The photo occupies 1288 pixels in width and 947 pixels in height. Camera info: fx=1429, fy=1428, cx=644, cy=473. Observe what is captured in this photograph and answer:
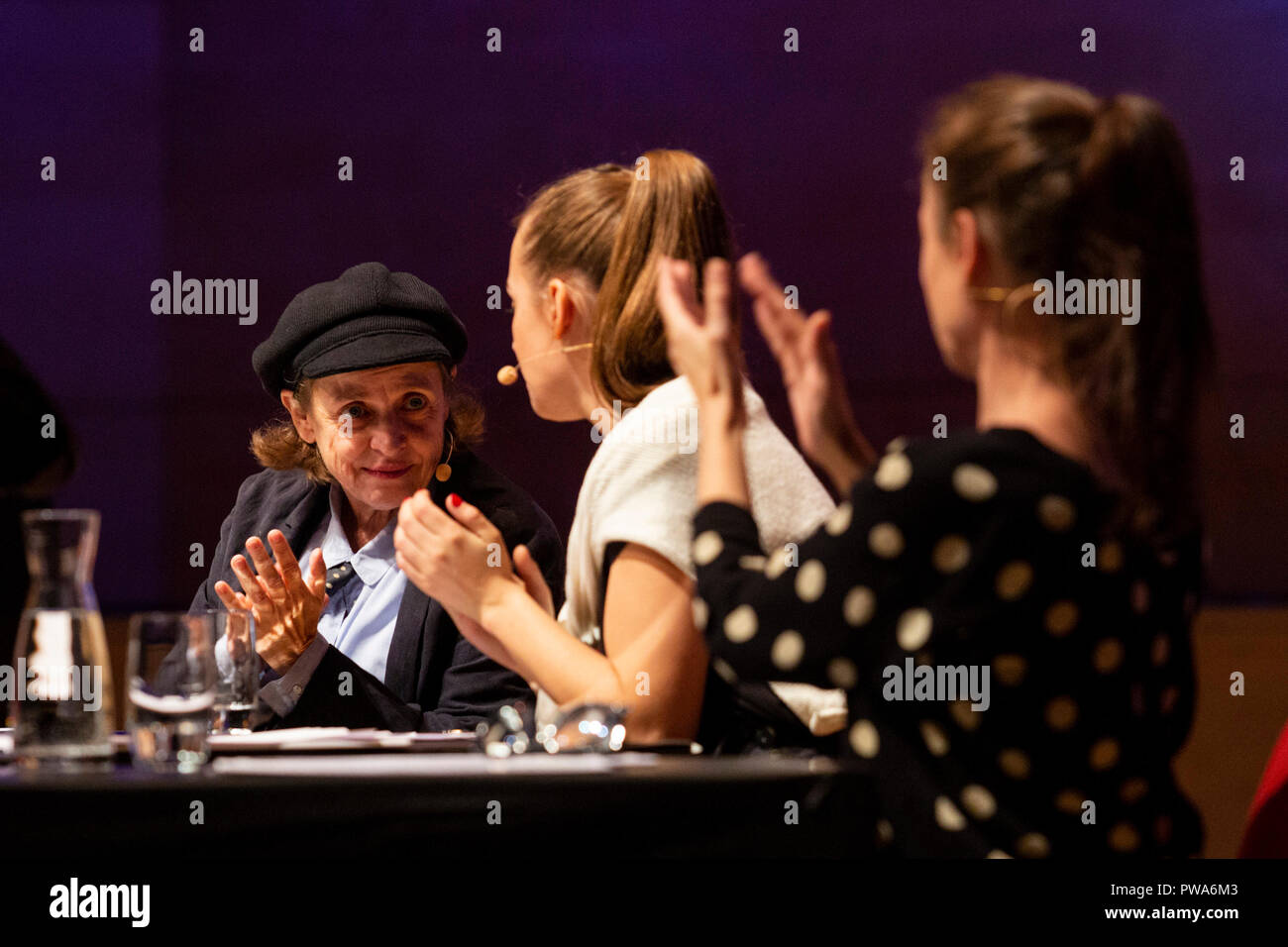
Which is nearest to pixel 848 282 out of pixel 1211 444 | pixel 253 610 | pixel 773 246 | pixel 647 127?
pixel 773 246

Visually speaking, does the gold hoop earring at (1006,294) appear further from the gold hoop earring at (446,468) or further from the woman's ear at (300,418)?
Result: the woman's ear at (300,418)

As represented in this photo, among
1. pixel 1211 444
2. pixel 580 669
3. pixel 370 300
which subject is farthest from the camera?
pixel 1211 444

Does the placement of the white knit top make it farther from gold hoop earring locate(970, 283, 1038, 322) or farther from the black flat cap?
the black flat cap

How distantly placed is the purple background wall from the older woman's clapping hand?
98.3 inches

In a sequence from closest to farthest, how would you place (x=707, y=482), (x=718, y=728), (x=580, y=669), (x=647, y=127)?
(x=707, y=482) → (x=580, y=669) → (x=718, y=728) → (x=647, y=127)

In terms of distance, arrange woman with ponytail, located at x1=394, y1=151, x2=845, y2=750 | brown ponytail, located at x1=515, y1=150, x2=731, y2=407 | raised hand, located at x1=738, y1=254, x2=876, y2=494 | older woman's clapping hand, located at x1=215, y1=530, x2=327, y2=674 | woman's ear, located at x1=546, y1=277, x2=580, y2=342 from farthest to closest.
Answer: older woman's clapping hand, located at x1=215, y1=530, x2=327, y2=674
woman's ear, located at x1=546, y1=277, x2=580, y2=342
brown ponytail, located at x1=515, y1=150, x2=731, y2=407
woman with ponytail, located at x1=394, y1=151, x2=845, y2=750
raised hand, located at x1=738, y1=254, x2=876, y2=494

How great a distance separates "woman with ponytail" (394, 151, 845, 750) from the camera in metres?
1.59

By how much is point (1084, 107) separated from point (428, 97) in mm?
3806

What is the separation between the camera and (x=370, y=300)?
7.86 feet

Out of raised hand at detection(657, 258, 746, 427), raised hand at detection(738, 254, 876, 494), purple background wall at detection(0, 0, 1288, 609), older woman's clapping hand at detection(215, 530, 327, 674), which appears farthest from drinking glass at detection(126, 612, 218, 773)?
purple background wall at detection(0, 0, 1288, 609)

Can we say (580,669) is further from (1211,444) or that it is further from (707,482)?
(1211,444)
